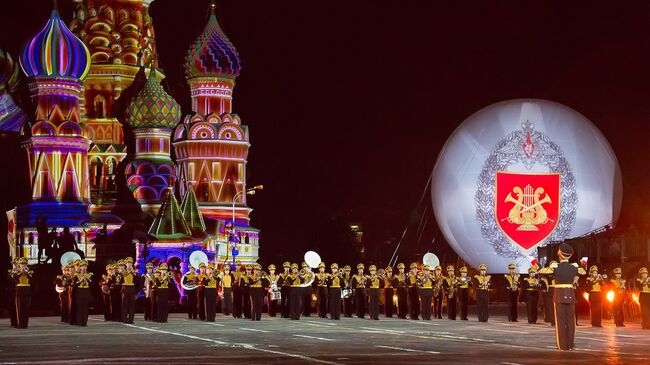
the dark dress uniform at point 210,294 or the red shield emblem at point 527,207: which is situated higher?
the red shield emblem at point 527,207

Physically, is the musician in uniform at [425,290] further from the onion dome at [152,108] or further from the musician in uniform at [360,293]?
the onion dome at [152,108]

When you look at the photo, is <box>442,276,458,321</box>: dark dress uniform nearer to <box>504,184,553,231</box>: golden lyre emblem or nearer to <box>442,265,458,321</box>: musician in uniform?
<box>442,265,458,321</box>: musician in uniform

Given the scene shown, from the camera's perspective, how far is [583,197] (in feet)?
158

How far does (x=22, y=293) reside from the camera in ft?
98.9

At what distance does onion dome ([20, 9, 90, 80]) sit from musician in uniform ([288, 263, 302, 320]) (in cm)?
5062

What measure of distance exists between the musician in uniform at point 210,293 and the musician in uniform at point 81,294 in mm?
3685

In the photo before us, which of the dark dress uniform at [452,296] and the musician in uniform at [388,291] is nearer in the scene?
the dark dress uniform at [452,296]

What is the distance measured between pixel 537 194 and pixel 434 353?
2989cm

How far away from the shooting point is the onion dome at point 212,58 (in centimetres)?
8838

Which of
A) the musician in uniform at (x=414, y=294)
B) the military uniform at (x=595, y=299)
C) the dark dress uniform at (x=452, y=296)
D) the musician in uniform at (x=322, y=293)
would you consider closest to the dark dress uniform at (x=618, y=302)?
the military uniform at (x=595, y=299)

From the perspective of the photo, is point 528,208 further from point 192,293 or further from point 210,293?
point 210,293

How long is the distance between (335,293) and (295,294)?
1.31 m

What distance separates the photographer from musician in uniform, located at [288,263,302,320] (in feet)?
112

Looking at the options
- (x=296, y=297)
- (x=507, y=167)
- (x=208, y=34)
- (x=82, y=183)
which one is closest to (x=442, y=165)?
(x=507, y=167)
